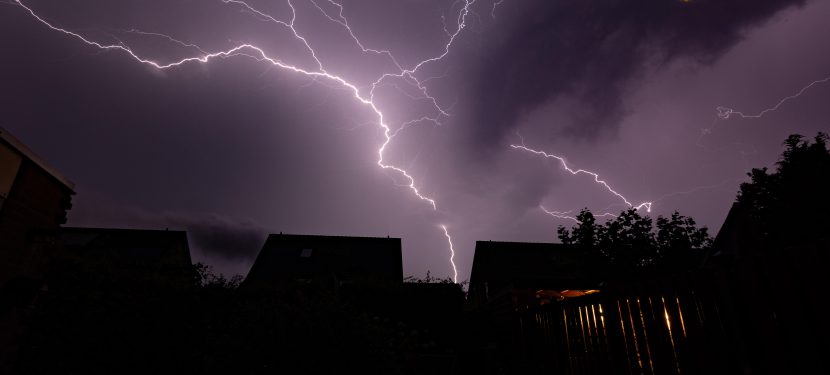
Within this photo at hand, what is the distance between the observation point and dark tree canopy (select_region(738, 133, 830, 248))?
1202 centimetres

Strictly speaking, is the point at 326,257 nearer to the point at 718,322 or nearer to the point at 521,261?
the point at 521,261

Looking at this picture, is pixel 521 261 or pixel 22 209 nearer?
pixel 22 209

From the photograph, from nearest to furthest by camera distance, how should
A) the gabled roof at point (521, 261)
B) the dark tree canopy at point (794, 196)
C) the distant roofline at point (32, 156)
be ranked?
1. the distant roofline at point (32, 156)
2. the dark tree canopy at point (794, 196)
3. the gabled roof at point (521, 261)

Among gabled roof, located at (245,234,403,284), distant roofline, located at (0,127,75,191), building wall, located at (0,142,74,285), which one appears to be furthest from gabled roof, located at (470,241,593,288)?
distant roofline, located at (0,127,75,191)

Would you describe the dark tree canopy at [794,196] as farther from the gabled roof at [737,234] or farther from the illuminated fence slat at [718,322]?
the illuminated fence slat at [718,322]

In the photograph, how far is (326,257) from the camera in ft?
60.4

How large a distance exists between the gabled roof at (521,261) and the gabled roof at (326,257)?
429 centimetres

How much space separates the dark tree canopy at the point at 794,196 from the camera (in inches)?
473

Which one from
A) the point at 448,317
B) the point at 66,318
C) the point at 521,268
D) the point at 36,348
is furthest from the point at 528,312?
the point at 521,268

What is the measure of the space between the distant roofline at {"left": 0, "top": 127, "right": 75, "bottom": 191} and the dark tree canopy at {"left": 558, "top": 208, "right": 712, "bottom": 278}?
1577 cm

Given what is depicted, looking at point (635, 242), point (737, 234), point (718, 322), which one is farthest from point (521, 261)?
point (718, 322)

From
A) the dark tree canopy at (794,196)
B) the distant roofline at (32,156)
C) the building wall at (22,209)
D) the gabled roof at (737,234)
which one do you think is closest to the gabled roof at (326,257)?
the distant roofline at (32,156)

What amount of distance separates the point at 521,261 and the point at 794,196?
33.7 feet

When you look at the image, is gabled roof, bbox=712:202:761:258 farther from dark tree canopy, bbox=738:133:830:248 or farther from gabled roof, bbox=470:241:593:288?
gabled roof, bbox=470:241:593:288
